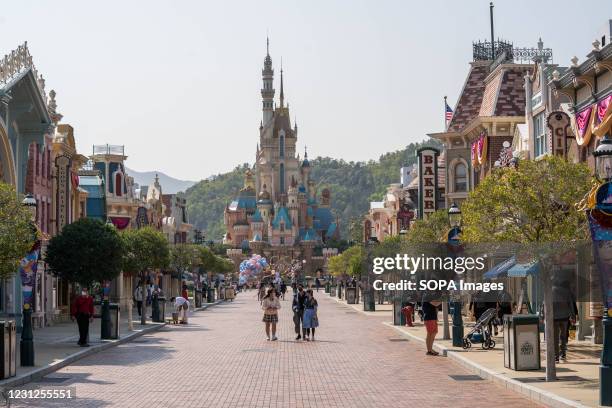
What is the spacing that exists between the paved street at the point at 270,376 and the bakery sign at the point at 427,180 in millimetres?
27254

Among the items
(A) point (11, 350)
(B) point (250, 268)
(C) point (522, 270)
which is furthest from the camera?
(B) point (250, 268)

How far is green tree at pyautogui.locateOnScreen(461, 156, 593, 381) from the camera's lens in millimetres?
23672

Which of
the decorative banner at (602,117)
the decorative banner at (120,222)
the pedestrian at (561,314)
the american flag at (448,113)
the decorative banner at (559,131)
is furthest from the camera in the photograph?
the decorative banner at (120,222)

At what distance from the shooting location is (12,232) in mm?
25250

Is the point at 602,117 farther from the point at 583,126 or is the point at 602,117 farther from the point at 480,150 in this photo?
the point at 480,150

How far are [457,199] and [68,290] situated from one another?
20689 millimetres

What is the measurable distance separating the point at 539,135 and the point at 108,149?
40213mm

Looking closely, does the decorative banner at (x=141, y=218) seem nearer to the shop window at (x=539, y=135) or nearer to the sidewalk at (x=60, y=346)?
the sidewalk at (x=60, y=346)

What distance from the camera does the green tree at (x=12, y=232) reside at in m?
25.1

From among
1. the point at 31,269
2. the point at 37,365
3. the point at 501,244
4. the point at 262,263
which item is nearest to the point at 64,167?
the point at 31,269

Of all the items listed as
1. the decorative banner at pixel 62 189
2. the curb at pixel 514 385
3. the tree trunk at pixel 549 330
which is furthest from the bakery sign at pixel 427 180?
the tree trunk at pixel 549 330

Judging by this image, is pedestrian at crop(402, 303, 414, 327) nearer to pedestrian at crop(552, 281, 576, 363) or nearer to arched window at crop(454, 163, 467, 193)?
arched window at crop(454, 163, 467, 193)

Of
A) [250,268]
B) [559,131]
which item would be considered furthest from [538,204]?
[250,268]

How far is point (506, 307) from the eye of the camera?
3641cm
